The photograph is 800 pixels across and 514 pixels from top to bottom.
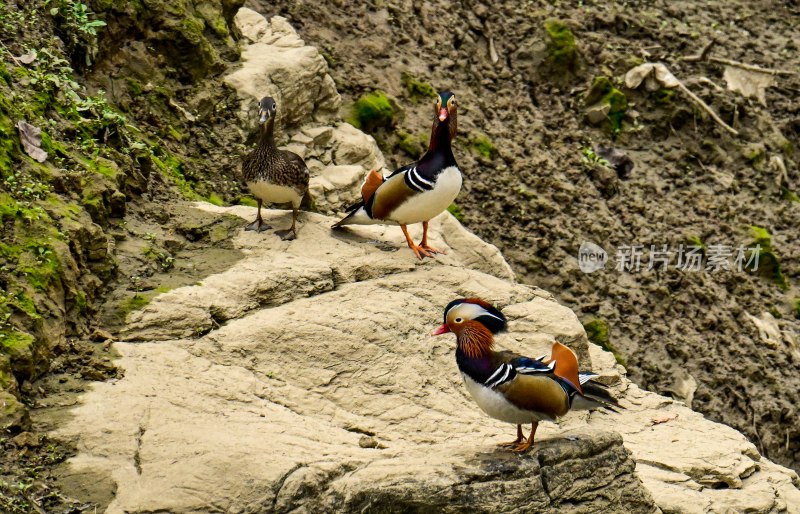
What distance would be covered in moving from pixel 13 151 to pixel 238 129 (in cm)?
298

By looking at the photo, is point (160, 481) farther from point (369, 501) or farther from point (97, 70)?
point (97, 70)

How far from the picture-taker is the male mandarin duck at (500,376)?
5.89 metres

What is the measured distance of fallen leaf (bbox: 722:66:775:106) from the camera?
44.8ft

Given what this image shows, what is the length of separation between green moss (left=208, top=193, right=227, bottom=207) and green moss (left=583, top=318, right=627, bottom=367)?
12.3ft

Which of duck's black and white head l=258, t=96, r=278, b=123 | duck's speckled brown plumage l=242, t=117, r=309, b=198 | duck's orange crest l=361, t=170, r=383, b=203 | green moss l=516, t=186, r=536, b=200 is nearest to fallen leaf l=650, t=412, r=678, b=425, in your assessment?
duck's orange crest l=361, t=170, r=383, b=203

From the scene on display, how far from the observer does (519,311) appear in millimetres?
8383

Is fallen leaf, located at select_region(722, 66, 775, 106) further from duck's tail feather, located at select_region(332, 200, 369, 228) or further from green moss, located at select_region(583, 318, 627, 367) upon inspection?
duck's tail feather, located at select_region(332, 200, 369, 228)

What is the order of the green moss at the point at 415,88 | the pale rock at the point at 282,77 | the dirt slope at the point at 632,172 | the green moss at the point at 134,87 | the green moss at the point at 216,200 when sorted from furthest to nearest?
the green moss at the point at 415,88 → the dirt slope at the point at 632,172 → the pale rock at the point at 282,77 → the green moss at the point at 134,87 → the green moss at the point at 216,200

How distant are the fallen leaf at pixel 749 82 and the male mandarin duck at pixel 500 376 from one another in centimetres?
877

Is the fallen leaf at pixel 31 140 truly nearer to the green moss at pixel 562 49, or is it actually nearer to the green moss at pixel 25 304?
the green moss at pixel 25 304

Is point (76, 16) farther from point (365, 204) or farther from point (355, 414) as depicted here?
point (355, 414)

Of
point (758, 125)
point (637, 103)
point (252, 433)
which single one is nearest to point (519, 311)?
point (252, 433)

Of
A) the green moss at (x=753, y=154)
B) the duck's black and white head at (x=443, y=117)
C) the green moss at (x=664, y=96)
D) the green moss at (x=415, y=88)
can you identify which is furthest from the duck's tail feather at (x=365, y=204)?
the green moss at (x=753, y=154)

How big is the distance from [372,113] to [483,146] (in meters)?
1.35
